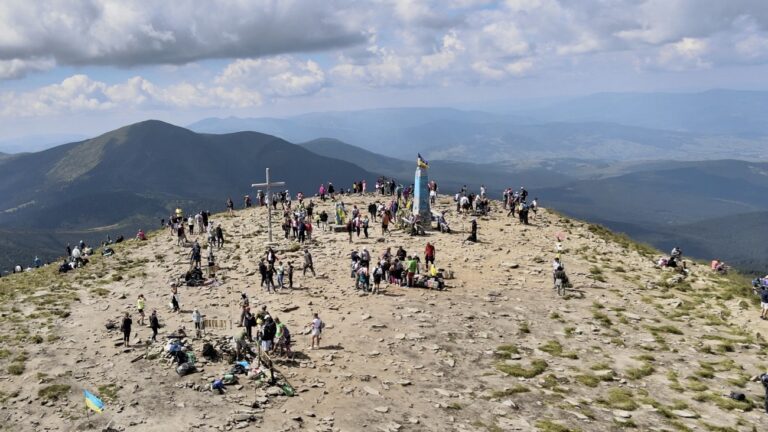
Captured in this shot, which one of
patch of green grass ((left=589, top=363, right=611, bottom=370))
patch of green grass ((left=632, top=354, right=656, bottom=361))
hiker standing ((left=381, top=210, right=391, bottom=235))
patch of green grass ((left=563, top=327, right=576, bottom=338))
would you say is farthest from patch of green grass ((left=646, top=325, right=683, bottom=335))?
hiker standing ((left=381, top=210, right=391, bottom=235))

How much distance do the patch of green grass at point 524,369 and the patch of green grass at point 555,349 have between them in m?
1.38

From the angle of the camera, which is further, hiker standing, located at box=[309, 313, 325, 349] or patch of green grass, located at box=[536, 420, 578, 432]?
hiker standing, located at box=[309, 313, 325, 349]

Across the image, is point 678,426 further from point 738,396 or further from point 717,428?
point 738,396

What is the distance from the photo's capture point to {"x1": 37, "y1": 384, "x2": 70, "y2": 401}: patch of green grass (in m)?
20.8

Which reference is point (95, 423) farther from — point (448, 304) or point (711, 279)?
point (711, 279)

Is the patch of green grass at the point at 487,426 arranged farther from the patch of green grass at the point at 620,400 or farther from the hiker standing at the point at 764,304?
the hiker standing at the point at 764,304

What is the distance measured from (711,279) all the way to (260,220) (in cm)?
3973

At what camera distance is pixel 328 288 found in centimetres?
3241

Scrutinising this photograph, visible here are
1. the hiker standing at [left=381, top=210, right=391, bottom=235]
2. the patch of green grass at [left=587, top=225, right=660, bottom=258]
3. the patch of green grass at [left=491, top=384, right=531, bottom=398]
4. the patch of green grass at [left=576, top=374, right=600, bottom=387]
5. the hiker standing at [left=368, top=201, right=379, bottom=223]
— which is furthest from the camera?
the hiker standing at [left=368, top=201, right=379, bottom=223]

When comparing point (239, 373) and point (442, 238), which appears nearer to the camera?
point (239, 373)

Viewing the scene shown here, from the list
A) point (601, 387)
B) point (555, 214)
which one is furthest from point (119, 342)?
point (555, 214)

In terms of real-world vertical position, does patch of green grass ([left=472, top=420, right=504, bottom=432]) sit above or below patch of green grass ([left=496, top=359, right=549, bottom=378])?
below

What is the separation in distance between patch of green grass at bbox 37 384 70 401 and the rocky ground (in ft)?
0.25

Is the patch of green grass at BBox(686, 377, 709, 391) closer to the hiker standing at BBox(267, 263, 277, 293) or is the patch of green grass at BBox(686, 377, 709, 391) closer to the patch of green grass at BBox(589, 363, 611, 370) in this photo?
the patch of green grass at BBox(589, 363, 611, 370)
